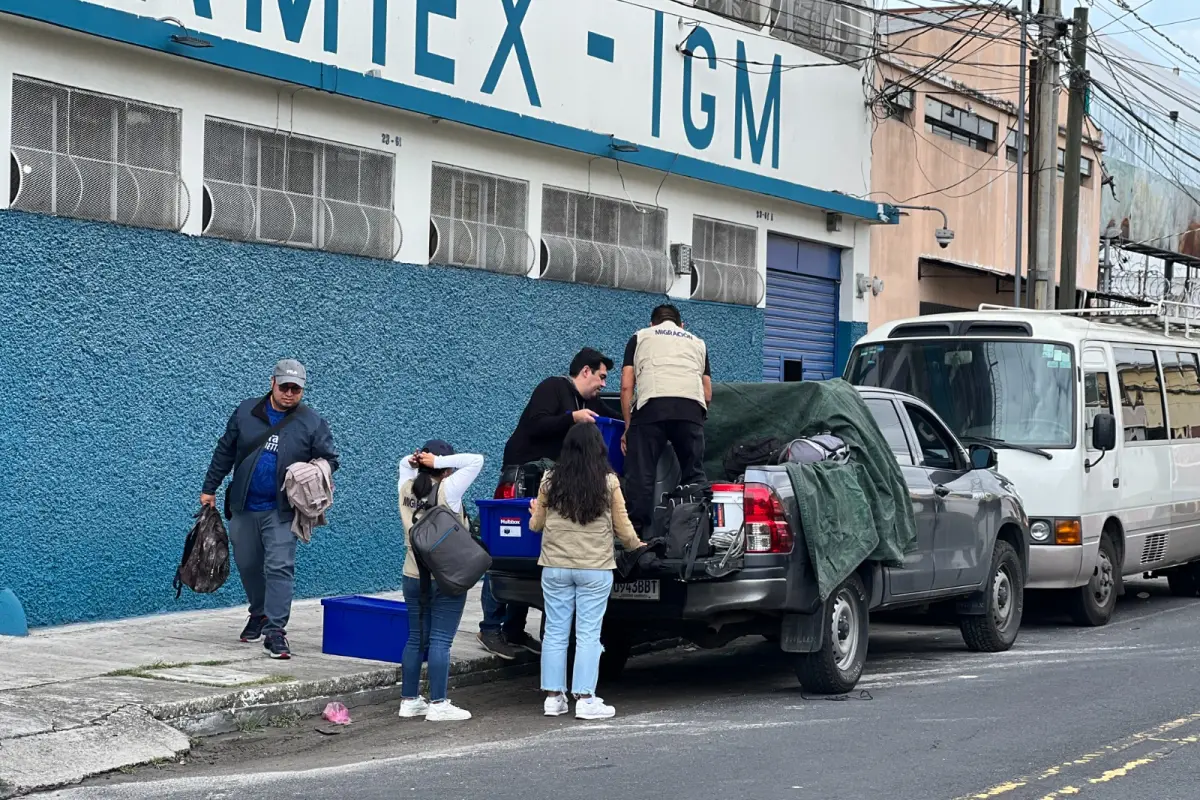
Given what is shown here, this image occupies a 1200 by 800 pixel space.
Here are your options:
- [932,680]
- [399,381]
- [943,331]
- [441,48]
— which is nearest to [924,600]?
[932,680]

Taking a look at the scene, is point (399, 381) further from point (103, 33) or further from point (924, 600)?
point (924, 600)

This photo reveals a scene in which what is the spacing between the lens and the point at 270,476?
979 cm

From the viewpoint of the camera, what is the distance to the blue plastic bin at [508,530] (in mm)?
9047

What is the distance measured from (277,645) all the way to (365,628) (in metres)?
0.55

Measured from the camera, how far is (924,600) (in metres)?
10.4

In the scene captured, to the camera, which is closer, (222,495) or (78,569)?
(78,569)

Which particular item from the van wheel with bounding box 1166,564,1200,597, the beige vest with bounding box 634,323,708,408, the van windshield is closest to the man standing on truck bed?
the beige vest with bounding box 634,323,708,408

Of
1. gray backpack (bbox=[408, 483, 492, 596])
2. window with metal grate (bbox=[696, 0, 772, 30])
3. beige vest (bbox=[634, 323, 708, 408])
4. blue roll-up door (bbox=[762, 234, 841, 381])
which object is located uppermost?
window with metal grate (bbox=[696, 0, 772, 30])

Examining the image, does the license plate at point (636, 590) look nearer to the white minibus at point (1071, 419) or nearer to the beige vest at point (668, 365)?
the beige vest at point (668, 365)

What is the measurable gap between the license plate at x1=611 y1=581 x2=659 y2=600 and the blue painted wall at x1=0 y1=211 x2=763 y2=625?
406 cm

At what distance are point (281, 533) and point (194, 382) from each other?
7.64 ft

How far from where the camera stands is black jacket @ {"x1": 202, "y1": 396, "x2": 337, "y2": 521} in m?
9.77

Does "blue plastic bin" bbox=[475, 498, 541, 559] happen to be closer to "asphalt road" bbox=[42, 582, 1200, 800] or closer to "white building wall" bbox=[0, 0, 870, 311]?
"asphalt road" bbox=[42, 582, 1200, 800]

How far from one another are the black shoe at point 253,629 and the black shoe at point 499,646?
1445 millimetres
